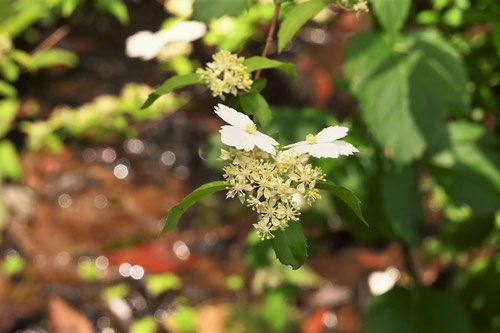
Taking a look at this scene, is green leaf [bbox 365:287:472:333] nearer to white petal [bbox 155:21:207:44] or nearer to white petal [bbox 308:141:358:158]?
white petal [bbox 155:21:207:44]

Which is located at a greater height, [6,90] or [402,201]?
[402,201]

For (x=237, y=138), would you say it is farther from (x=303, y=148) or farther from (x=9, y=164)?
(x=9, y=164)

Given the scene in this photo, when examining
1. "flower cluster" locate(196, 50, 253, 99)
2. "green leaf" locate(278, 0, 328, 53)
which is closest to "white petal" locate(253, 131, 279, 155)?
"flower cluster" locate(196, 50, 253, 99)

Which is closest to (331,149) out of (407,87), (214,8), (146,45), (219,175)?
(214,8)

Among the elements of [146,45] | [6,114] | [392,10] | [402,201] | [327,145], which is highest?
[327,145]

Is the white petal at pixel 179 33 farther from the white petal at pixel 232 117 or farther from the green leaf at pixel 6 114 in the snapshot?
the green leaf at pixel 6 114

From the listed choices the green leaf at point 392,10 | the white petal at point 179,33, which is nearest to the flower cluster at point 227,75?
the green leaf at point 392,10

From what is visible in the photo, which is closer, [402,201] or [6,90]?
[402,201]
